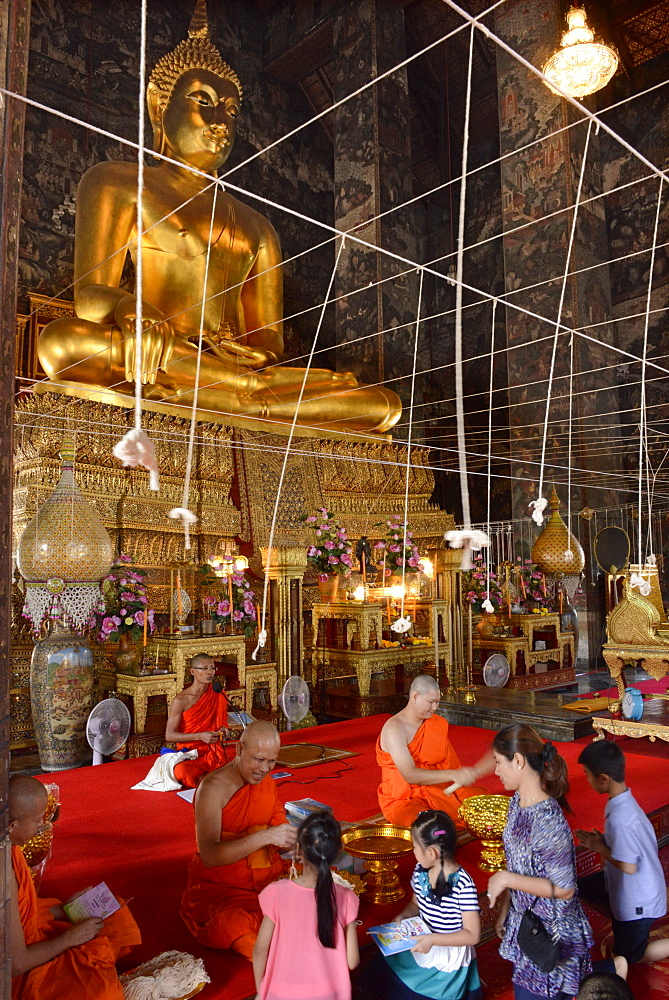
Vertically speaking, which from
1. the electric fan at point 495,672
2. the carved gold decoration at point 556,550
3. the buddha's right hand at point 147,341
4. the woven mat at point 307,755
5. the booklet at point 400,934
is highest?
the buddha's right hand at point 147,341

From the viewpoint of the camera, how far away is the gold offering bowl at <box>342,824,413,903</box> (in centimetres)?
272

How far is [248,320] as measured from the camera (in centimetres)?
827

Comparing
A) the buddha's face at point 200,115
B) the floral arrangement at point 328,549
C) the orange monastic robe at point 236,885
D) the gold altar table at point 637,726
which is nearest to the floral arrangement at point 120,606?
the floral arrangement at point 328,549

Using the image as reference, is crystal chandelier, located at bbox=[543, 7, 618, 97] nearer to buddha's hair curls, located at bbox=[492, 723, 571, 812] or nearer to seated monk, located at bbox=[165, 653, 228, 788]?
seated monk, located at bbox=[165, 653, 228, 788]

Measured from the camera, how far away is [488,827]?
300 centimetres

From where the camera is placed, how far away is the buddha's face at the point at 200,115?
7469 millimetres

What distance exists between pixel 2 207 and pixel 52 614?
403 cm

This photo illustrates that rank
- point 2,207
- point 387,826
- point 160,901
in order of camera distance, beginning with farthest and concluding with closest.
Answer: point 387,826 → point 160,901 → point 2,207

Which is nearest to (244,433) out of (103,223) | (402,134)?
(103,223)

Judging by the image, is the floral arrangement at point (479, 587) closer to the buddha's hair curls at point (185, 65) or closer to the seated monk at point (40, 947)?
the buddha's hair curls at point (185, 65)

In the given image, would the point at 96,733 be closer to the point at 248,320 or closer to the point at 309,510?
the point at 309,510

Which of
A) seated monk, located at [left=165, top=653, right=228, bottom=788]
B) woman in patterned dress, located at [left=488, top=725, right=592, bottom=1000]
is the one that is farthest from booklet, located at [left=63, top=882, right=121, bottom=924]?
seated monk, located at [left=165, top=653, right=228, bottom=788]

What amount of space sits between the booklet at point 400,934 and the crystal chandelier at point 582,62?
693cm

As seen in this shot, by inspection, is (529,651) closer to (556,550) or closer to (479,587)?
(479,587)
